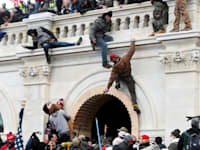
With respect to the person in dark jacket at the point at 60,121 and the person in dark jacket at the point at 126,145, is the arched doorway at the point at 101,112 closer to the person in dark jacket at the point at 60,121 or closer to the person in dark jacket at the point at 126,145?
the person in dark jacket at the point at 60,121

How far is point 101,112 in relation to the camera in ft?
76.3

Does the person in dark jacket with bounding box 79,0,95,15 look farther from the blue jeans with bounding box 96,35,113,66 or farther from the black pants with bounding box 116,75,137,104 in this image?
the black pants with bounding box 116,75,137,104

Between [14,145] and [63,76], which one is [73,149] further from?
[63,76]

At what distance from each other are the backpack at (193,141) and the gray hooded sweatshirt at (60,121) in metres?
6.91

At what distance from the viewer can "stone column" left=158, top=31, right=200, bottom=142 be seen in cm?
1873

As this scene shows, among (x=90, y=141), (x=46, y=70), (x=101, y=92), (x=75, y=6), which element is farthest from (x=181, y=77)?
(x=75, y=6)

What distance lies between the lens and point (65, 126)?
20.9m

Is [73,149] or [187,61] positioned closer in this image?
[73,149]

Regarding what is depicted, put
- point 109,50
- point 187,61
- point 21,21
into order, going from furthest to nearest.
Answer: point 21,21
point 109,50
point 187,61

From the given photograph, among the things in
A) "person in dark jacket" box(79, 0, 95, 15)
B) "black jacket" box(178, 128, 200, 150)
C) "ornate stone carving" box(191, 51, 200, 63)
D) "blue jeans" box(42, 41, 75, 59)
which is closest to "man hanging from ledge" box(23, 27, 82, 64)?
"blue jeans" box(42, 41, 75, 59)

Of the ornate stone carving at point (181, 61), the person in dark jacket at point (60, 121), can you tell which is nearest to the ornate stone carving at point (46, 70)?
the person in dark jacket at point (60, 121)

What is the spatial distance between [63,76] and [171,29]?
14.3ft

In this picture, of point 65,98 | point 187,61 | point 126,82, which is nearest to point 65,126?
point 65,98

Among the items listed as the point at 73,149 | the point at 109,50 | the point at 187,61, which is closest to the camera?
the point at 73,149
